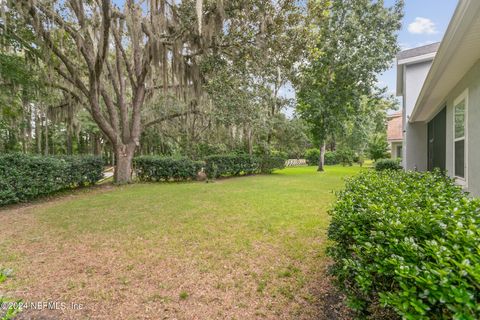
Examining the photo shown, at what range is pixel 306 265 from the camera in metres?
3.07

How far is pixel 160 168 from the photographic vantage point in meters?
10.9

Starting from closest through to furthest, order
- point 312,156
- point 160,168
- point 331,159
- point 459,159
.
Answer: point 459,159 < point 160,168 < point 312,156 < point 331,159

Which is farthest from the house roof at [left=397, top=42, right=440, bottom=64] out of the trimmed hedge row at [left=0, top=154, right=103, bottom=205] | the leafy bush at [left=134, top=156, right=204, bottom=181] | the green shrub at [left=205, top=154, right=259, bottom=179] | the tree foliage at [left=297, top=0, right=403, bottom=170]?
the trimmed hedge row at [left=0, top=154, right=103, bottom=205]

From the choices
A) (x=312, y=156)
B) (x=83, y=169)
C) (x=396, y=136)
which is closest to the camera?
(x=83, y=169)

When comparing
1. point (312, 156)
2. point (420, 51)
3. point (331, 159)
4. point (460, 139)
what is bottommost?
point (331, 159)

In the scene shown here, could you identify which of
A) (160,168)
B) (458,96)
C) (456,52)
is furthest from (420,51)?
(160,168)

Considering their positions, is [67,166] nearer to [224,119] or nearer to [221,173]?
[224,119]

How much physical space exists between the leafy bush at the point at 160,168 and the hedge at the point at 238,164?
1335mm

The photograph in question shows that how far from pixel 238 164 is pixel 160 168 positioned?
466 centimetres

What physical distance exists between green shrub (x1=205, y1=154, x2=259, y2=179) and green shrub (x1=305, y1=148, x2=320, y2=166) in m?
13.3

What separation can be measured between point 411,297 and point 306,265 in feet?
7.07

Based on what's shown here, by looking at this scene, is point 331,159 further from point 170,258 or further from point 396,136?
point 170,258

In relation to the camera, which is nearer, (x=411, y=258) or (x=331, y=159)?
→ (x=411, y=258)

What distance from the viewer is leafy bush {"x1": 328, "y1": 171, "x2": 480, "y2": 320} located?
99cm
